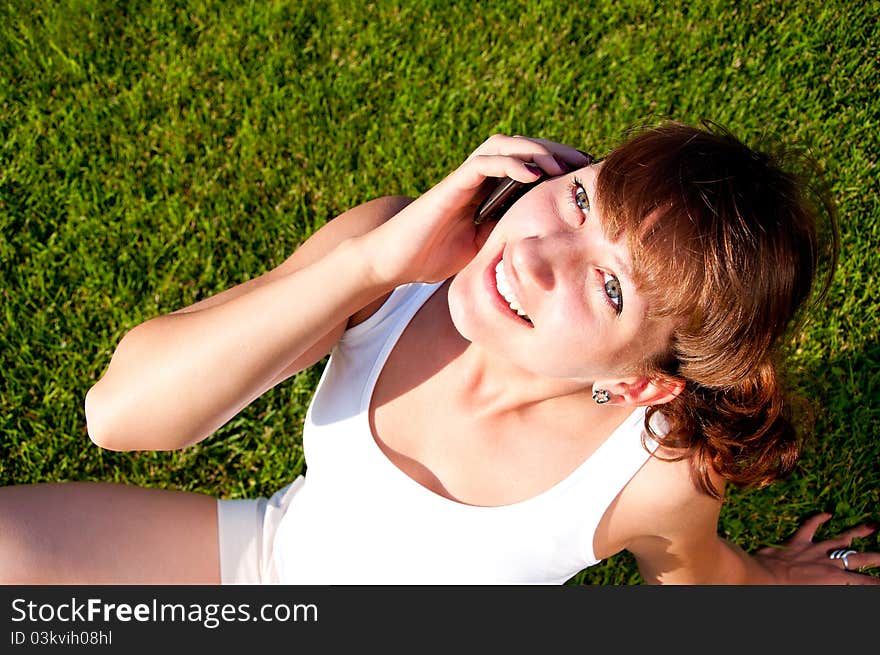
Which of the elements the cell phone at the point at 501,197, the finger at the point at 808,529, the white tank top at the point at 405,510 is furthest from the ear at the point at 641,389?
the finger at the point at 808,529

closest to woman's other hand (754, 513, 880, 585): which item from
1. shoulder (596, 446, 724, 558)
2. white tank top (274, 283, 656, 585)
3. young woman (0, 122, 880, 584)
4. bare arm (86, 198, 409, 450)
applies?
young woman (0, 122, 880, 584)

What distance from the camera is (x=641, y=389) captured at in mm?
2438

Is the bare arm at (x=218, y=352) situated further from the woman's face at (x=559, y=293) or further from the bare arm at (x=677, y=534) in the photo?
the bare arm at (x=677, y=534)

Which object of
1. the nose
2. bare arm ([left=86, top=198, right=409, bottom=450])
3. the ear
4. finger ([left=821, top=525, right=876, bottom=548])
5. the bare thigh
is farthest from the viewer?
finger ([left=821, top=525, right=876, bottom=548])

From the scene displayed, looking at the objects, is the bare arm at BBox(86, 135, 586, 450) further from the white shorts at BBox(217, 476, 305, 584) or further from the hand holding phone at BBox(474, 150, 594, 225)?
the white shorts at BBox(217, 476, 305, 584)

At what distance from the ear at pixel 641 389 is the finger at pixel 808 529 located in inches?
81.5

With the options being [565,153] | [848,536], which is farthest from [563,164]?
[848,536]

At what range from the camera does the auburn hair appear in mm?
2150

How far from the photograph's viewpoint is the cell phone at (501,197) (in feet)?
7.73

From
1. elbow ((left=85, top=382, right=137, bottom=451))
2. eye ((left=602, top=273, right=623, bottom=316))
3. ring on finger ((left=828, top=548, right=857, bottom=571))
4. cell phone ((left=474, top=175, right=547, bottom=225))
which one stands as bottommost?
ring on finger ((left=828, top=548, right=857, bottom=571))

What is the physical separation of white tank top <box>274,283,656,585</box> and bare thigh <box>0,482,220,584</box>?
17.9 inches

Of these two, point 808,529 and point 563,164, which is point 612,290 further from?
point 808,529

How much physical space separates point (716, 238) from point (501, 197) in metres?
0.61

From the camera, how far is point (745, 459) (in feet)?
8.91
